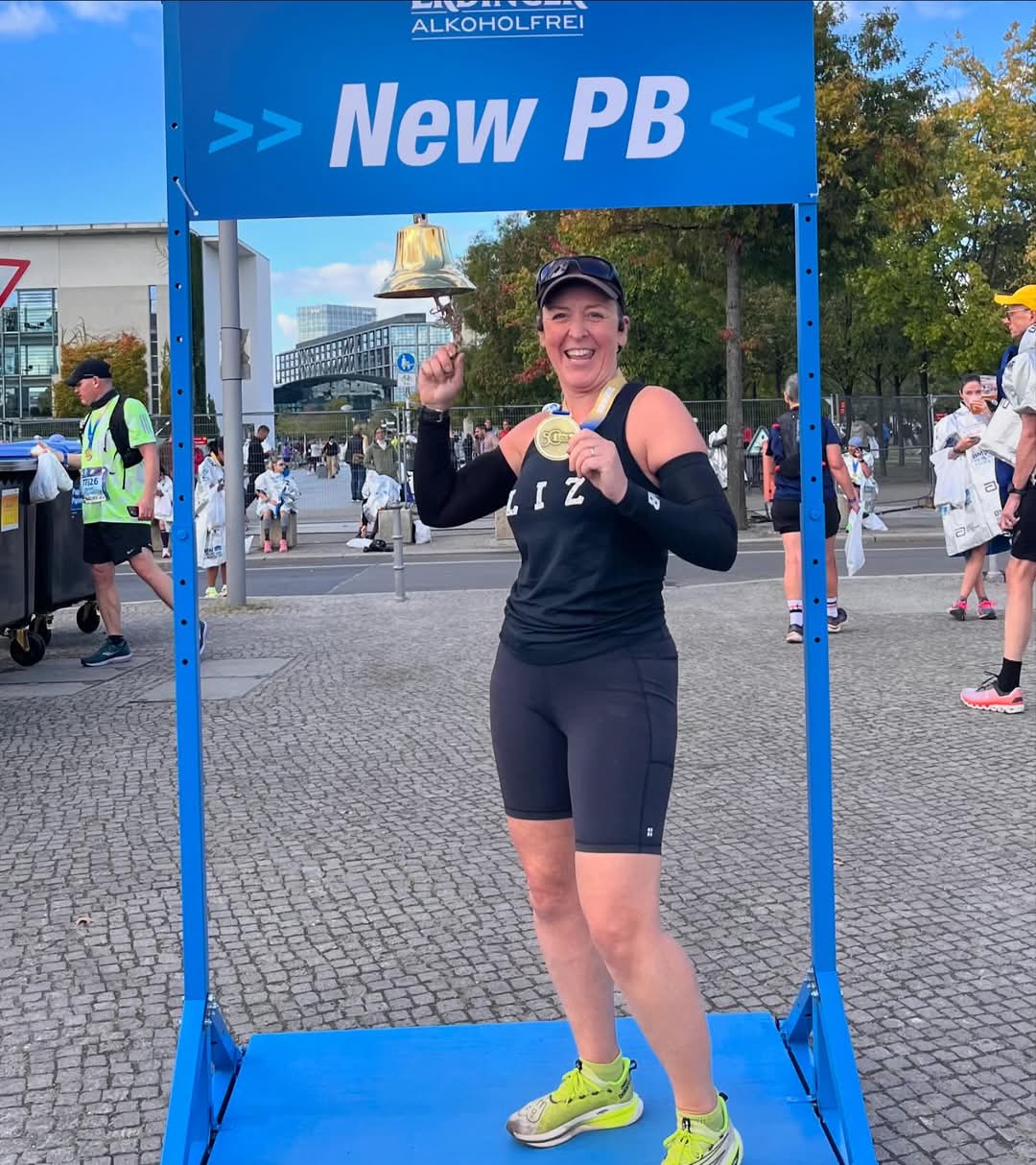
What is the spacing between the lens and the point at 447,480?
3.19 metres

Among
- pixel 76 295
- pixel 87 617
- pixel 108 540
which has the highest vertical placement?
pixel 76 295

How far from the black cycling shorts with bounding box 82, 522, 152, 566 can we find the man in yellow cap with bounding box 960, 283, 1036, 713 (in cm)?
552

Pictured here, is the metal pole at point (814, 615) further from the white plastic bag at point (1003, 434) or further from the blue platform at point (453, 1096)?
the white plastic bag at point (1003, 434)

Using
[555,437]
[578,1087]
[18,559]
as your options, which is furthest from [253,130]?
[18,559]

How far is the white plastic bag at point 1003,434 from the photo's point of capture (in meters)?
8.69

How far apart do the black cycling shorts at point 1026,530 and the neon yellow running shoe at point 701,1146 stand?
4978 mm

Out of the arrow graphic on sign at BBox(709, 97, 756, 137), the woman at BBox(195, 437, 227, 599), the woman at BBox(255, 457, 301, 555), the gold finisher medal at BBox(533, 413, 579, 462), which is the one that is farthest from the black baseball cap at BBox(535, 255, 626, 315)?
the woman at BBox(255, 457, 301, 555)

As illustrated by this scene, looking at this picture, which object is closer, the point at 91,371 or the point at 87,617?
the point at 91,371

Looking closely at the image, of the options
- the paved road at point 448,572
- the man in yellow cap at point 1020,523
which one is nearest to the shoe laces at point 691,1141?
the man in yellow cap at point 1020,523

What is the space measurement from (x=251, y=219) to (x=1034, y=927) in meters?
3.22

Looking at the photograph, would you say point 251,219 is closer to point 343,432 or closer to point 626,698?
point 626,698

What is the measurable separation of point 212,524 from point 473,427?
14.8 metres

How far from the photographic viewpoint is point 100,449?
9250 millimetres

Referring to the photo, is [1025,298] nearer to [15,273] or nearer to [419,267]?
[419,267]
